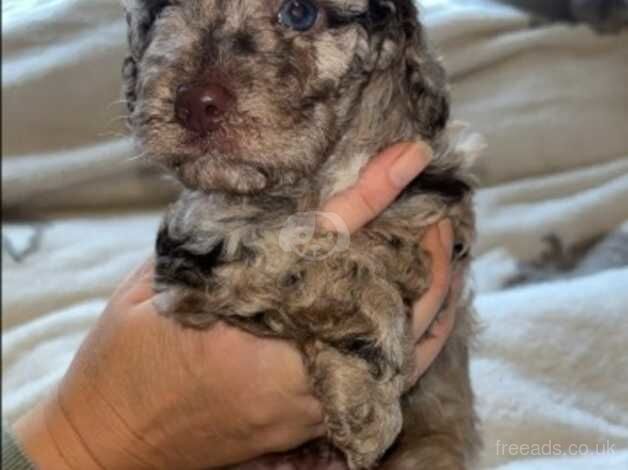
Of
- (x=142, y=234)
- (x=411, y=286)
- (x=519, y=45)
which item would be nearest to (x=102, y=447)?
(x=411, y=286)

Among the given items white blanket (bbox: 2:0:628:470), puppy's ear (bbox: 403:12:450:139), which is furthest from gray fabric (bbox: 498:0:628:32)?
puppy's ear (bbox: 403:12:450:139)

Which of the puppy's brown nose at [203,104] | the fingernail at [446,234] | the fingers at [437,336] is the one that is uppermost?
the puppy's brown nose at [203,104]

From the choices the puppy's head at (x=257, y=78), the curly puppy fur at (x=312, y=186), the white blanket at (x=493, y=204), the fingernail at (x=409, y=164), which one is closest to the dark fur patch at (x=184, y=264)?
the curly puppy fur at (x=312, y=186)

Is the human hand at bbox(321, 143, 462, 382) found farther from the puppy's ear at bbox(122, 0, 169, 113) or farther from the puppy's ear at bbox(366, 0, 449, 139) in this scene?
the puppy's ear at bbox(122, 0, 169, 113)

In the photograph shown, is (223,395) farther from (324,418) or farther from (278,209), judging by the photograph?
(278,209)

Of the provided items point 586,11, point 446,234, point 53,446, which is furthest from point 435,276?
point 586,11

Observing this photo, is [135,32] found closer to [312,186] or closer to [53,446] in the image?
[312,186]

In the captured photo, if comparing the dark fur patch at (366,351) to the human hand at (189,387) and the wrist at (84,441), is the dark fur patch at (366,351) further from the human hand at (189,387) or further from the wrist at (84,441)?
the wrist at (84,441)
